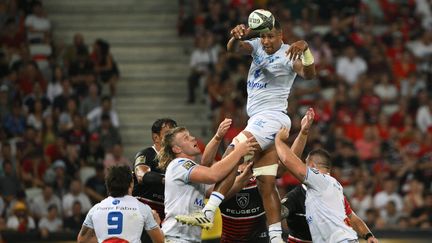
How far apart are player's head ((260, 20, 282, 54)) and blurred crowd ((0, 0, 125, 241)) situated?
6.29 m

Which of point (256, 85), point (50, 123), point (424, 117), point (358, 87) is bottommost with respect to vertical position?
point (424, 117)

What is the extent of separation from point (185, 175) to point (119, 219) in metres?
0.81

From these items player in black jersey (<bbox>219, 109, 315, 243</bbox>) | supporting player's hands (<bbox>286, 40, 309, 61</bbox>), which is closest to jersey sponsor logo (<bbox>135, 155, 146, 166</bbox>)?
player in black jersey (<bbox>219, 109, 315, 243</bbox>)

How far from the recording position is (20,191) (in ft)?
58.4

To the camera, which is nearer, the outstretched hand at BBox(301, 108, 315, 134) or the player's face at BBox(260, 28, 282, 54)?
the outstretched hand at BBox(301, 108, 315, 134)

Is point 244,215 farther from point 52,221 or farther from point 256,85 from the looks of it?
point 52,221

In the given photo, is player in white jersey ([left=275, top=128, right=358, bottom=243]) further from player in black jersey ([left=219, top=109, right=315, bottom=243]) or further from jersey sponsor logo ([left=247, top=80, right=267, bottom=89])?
player in black jersey ([left=219, top=109, right=315, bottom=243])

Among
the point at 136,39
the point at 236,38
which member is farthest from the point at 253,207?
the point at 136,39

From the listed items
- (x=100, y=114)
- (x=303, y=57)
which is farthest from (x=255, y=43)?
(x=100, y=114)

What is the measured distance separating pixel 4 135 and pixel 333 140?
5.74 meters

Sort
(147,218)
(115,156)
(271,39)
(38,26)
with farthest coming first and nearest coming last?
(38,26) < (115,156) < (271,39) < (147,218)

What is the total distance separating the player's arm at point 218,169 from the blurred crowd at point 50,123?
633 centimetres

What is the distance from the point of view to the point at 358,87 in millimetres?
20609

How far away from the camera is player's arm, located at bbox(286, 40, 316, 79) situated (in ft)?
34.9
